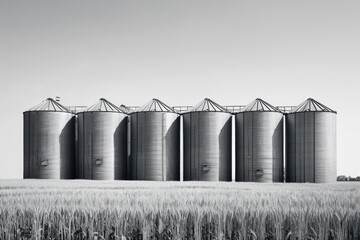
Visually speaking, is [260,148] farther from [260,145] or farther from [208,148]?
[208,148]

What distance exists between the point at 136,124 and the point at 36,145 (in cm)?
1380

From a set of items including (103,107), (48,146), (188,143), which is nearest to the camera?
(48,146)

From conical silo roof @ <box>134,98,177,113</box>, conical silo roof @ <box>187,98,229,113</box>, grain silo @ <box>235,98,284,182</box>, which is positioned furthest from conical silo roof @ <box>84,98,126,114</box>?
grain silo @ <box>235,98,284,182</box>

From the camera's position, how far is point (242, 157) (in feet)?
156

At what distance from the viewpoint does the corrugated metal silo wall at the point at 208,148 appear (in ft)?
155

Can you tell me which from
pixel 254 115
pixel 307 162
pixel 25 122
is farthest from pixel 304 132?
pixel 25 122

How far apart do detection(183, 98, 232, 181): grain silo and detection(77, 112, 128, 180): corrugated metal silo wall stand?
30.0ft

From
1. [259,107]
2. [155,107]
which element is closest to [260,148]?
[259,107]

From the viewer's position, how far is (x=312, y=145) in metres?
46.4

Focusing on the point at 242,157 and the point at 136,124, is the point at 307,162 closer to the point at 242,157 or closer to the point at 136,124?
the point at 242,157

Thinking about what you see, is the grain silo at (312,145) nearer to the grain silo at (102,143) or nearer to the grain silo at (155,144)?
the grain silo at (155,144)

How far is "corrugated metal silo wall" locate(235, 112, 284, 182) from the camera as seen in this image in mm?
46406

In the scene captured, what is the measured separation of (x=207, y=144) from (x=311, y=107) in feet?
48.4

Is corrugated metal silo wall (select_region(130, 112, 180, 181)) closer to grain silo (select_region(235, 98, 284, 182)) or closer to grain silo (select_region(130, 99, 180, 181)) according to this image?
grain silo (select_region(130, 99, 180, 181))
